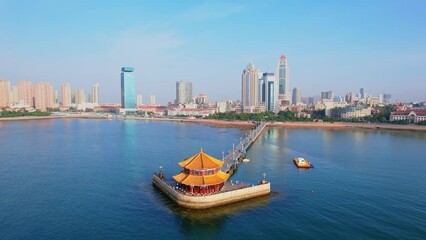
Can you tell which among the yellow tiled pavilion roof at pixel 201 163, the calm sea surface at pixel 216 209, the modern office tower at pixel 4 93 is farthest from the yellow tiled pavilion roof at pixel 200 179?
the modern office tower at pixel 4 93

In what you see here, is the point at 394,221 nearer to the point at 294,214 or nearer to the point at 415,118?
the point at 294,214

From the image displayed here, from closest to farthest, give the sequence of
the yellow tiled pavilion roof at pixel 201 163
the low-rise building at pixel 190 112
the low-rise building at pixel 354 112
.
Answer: the yellow tiled pavilion roof at pixel 201 163 → the low-rise building at pixel 354 112 → the low-rise building at pixel 190 112

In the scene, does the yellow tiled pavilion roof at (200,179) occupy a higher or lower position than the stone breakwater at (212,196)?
higher

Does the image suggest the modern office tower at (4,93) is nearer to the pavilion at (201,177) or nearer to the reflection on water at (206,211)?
the reflection on water at (206,211)

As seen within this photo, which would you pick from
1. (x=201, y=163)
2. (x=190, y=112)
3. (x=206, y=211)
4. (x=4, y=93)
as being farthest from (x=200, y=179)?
(x=4, y=93)

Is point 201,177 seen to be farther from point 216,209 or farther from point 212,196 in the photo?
point 216,209

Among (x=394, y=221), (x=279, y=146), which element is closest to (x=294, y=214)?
(x=394, y=221)
